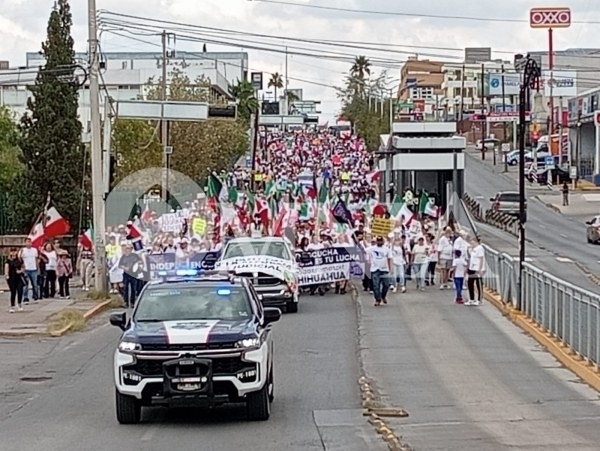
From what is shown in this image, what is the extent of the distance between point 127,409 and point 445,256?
20.9m

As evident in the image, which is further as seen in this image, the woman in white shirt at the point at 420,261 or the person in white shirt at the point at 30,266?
the woman in white shirt at the point at 420,261

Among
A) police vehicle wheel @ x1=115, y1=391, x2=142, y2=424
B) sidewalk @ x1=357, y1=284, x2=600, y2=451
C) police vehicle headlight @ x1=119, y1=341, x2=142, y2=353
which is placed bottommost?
sidewalk @ x1=357, y1=284, x2=600, y2=451

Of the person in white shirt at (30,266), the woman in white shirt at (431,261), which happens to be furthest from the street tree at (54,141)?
the woman in white shirt at (431,261)

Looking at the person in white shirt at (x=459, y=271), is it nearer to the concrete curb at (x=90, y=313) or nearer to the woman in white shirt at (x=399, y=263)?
the woman in white shirt at (x=399, y=263)

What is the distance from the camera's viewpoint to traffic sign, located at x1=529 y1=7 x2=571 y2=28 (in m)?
107

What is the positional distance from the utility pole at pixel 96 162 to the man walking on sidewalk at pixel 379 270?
296 inches

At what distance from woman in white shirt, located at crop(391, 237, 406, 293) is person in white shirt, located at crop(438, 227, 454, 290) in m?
1.05

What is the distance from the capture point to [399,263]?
113 ft

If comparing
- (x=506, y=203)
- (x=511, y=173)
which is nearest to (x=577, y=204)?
(x=506, y=203)

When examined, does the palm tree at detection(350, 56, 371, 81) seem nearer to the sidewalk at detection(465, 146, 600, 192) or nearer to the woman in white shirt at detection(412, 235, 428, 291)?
the sidewalk at detection(465, 146, 600, 192)

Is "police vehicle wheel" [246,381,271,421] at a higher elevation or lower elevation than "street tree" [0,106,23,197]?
lower

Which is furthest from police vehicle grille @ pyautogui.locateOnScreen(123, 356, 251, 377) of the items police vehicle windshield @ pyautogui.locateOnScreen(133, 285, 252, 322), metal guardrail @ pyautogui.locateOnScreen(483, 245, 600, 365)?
metal guardrail @ pyautogui.locateOnScreen(483, 245, 600, 365)

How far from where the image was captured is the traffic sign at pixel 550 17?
106750 mm

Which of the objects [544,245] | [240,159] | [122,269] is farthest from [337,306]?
[240,159]
